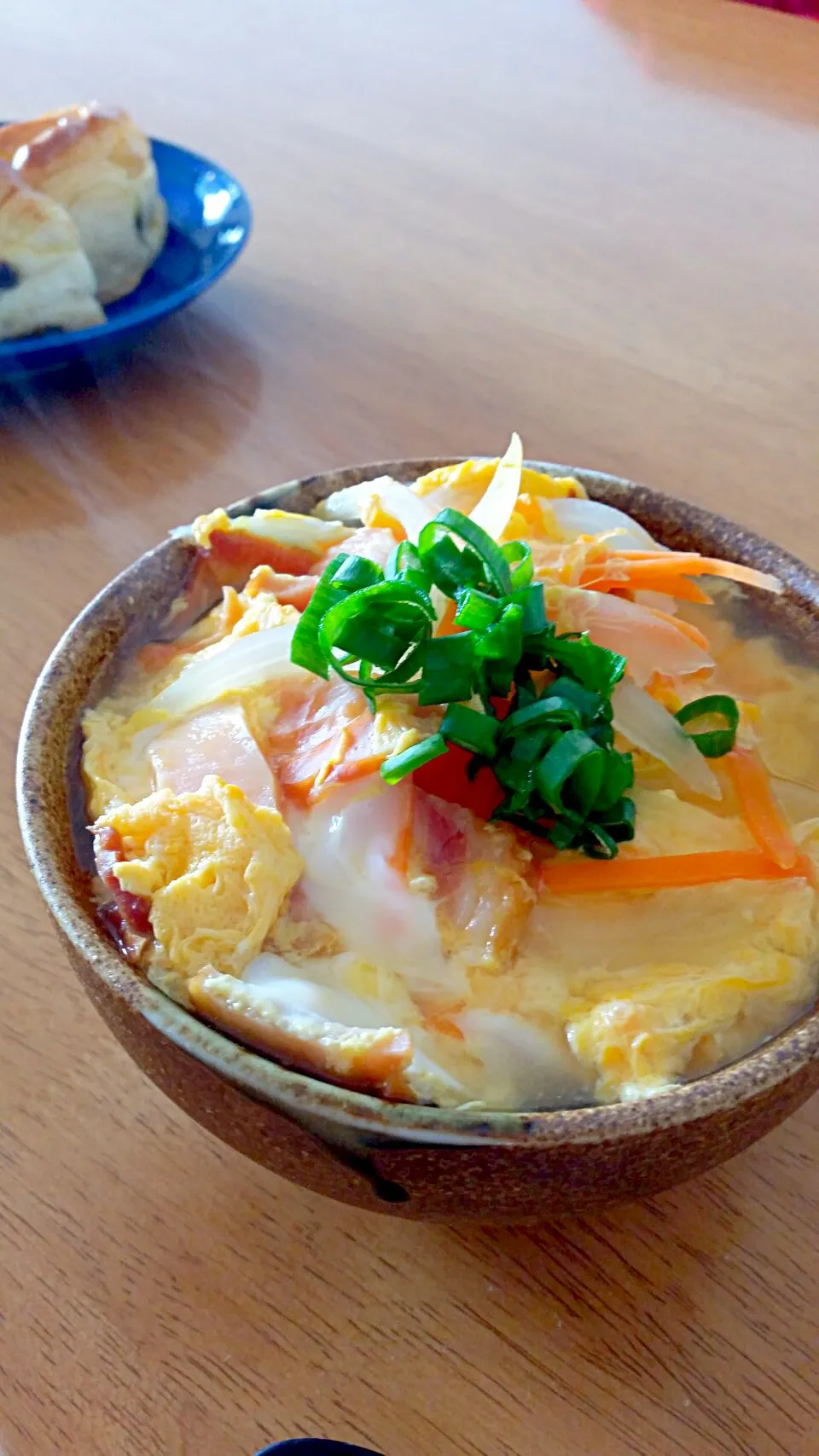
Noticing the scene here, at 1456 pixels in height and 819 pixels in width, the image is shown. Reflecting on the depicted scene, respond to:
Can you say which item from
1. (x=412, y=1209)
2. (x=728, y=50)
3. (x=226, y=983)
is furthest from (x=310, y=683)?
(x=728, y=50)

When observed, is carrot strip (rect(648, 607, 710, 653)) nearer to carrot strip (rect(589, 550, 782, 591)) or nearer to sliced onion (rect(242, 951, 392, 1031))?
carrot strip (rect(589, 550, 782, 591))

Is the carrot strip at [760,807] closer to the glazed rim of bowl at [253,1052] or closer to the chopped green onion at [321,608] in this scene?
the glazed rim of bowl at [253,1052]

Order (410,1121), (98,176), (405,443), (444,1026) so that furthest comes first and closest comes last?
(98,176)
(405,443)
(444,1026)
(410,1121)

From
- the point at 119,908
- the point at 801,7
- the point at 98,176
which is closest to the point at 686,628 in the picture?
the point at 119,908

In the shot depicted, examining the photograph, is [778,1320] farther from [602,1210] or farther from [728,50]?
[728,50]

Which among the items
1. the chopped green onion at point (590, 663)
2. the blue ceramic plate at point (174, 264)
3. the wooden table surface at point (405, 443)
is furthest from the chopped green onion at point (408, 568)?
the blue ceramic plate at point (174, 264)

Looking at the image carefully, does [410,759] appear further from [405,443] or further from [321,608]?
[405,443]
